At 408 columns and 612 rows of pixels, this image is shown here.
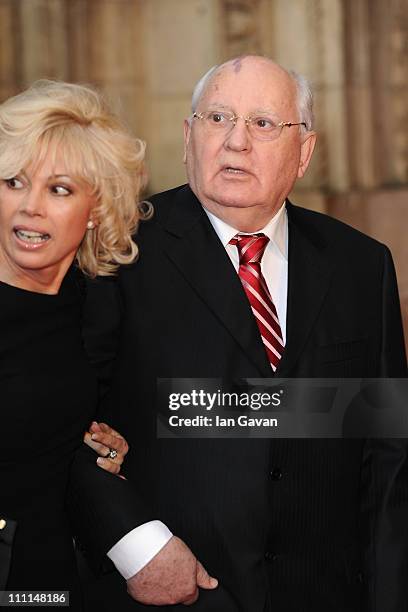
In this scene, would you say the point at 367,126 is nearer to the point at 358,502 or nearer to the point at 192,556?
the point at 358,502

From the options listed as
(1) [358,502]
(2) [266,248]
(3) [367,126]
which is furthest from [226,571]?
(3) [367,126]

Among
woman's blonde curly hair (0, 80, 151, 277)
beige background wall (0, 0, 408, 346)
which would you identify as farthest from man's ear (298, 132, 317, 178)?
beige background wall (0, 0, 408, 346)

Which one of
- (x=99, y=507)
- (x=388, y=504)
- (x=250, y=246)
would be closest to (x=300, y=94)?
(x=250, y=246)

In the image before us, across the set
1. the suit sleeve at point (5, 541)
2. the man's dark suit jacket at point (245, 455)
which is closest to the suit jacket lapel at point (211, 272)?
the man's dark suit jacket at point (245, 455)

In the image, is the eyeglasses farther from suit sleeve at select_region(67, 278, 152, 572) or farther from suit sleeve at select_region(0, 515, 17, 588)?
suit sleeve at select_region(0, 515, 17, 588)

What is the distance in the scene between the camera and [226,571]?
123 inches

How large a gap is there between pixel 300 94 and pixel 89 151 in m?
0.84

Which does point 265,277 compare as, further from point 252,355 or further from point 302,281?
point 252,355

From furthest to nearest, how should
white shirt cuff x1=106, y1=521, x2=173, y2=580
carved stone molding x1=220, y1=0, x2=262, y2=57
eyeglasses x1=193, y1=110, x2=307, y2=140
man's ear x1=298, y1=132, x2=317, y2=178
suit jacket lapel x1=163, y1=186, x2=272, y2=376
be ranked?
carved stone molding x1=220, y1=0, x2=262, y2=57
man's ear x1=298, y1=132, x2=317, y2=178
eyeglasses x1=193, y1=110, x2=307, y2=140
suit jacket lapel x1=163, y1=186, x2=272, y2=376
white shirt cuff x1=106, y1=521, x2=173, y2=580

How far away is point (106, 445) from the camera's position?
10.1ft

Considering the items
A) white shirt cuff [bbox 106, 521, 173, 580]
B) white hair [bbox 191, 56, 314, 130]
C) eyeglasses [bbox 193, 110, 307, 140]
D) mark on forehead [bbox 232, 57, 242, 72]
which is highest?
mark on forehead [bbox 232, 57, 242, 72]

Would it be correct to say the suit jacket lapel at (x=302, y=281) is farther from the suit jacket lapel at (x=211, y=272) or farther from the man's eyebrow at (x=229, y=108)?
the man's eyebrow at (x=229, y=108)

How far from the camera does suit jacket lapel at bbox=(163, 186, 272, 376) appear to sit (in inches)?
125

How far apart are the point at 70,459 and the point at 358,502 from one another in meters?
0.97
